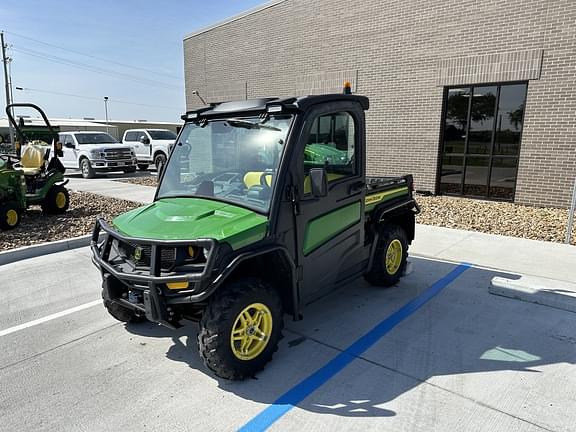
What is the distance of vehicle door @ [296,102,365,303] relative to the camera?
340cm

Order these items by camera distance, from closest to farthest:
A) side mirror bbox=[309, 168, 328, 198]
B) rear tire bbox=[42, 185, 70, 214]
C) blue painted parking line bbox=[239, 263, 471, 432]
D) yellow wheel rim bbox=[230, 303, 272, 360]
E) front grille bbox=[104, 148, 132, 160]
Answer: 1. blue painted parking line bbox=[239, 263, 471, 432]
2. yellow wheel rim bbox=[230, 303, 272, 360]
3. side mirror bbox=[309, 168, 328, 198]
4. rear tire bbox=[42, 185, 70, 214]
5. front grille bbox=[104, 148, 132, 160]

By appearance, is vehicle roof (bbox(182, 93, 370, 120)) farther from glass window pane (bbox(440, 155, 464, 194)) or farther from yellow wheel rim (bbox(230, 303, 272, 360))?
glass window pane (bbox(440, 155, 464, 194))

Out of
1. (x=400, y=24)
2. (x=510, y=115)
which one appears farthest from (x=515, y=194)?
(x=400, y=24)

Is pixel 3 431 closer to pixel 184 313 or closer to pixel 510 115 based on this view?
pixel 184 313

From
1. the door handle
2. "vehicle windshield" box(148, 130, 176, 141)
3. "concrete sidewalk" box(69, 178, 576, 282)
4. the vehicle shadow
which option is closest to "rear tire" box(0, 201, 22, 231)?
the vehicle shadow

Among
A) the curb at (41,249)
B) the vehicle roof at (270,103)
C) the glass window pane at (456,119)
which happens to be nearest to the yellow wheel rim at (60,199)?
the curb at (41,249)

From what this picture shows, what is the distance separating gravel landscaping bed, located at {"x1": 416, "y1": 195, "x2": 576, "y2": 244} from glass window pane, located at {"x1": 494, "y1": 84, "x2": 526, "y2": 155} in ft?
4.48

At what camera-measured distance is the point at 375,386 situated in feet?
9.93

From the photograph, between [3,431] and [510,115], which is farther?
[510,115]

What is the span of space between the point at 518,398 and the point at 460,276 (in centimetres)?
258

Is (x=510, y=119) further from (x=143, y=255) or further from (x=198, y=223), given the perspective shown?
(x=143, y=255)

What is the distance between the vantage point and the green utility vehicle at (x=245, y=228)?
2.89 metres

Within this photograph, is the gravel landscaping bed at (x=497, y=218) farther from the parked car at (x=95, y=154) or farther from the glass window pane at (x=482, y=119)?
the parked car at (x=95, y=154)

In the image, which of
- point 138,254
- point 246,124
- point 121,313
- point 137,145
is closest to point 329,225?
point 246,124
